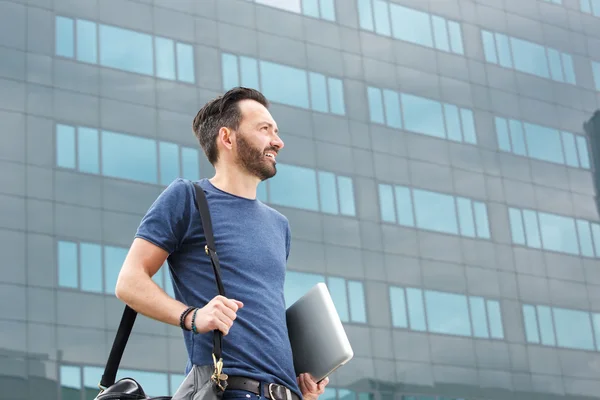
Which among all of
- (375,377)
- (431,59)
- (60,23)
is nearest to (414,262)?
(375,377)

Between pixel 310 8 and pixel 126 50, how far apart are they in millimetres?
8215

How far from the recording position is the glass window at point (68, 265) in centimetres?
3228

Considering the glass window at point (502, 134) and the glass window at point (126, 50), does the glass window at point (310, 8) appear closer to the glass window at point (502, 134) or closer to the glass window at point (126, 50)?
the glass window at point (126, 50)

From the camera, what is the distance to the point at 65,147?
111ft

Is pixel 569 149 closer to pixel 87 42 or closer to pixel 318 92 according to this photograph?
pixel 318 92

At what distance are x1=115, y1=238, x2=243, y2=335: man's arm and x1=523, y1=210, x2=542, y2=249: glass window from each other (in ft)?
137

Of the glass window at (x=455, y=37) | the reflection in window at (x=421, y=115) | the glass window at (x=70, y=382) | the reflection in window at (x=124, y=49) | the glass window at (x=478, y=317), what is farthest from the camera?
the glass window at (x=455, y=37)

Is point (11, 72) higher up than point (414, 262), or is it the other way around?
point (11, 72)

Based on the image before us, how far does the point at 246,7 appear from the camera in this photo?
39844 millimetres

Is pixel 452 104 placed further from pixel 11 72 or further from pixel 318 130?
pixel 11 72

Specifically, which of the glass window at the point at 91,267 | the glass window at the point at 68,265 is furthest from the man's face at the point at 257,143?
the glass window at the point at 91,267

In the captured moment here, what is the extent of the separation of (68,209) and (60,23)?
5958 millimetres

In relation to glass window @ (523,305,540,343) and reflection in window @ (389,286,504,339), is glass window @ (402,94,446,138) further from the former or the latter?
glass window @ (523,305,540,343)

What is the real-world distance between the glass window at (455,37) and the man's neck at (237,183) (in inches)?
1661
